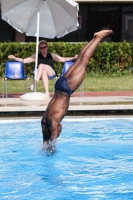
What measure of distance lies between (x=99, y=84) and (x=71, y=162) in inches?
→ 414

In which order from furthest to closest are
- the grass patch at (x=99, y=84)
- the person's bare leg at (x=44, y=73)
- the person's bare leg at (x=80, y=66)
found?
the grass patch at (x=99, y=84) < the person's bare leg at (x=44, y=73) < the person's bare leg at (x=80, y=66)

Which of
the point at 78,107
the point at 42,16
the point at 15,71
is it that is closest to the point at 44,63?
the point at 15,71

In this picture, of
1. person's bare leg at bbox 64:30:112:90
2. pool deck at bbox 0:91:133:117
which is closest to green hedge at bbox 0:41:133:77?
pool deck at bbox 0:91:133:117

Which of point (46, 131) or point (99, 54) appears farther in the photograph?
point (99, 54)

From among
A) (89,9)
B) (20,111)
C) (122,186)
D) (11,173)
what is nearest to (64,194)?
(122,186)

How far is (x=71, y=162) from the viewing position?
29.7 ft

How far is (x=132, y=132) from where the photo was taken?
11.8 m

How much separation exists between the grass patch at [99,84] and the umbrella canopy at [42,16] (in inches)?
72.9

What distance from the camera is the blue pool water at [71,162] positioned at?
7.29 metres

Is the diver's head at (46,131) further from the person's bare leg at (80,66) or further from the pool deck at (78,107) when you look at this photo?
the pool deck at (78,107)

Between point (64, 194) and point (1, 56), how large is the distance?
48.7 feet

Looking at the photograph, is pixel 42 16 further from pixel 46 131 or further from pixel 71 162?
pixel 46 131

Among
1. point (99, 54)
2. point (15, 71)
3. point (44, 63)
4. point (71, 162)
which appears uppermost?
point (44, 63)

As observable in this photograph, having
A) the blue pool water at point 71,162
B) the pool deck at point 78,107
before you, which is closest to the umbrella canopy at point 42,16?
the pool deck at point 78,107
